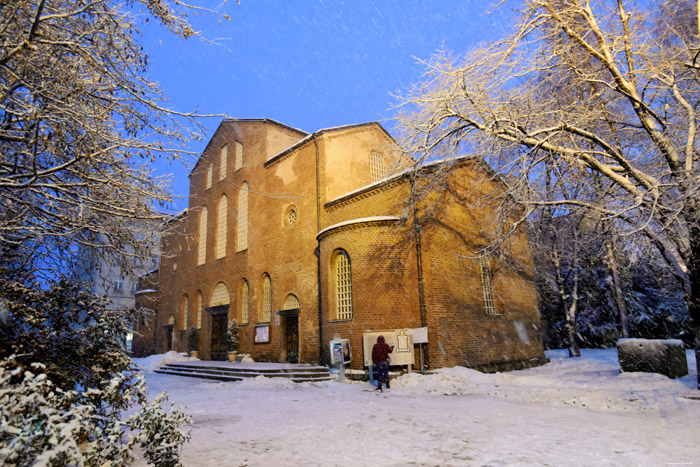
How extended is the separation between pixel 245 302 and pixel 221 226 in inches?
225

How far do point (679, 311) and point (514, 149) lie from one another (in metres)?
23.4

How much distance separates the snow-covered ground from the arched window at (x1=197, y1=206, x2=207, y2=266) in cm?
1480

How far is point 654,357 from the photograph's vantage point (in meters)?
11.4

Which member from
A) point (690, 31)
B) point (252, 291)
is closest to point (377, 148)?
point (252, 291)

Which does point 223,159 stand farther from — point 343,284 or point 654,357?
point 654,357

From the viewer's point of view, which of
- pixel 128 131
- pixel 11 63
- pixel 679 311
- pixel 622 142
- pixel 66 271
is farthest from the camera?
pixel 679 311

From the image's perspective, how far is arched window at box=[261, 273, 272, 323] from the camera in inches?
792

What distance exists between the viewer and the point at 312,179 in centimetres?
1866

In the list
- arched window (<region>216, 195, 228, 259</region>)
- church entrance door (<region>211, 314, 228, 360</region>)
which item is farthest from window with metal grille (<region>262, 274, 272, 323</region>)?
arched window (<region>216, 195, 228, 259</region>)

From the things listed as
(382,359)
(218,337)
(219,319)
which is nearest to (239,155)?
(219,319)

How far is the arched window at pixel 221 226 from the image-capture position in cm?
2470

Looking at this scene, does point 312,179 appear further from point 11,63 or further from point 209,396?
point 11,63

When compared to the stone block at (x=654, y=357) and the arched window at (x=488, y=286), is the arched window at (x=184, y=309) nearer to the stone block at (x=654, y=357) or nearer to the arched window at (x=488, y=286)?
the arched window at (x=488, y=286)

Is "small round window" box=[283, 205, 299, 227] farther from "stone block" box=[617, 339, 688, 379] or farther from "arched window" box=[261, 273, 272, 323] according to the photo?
"stone block" box=[617, 339, 688, 379]
